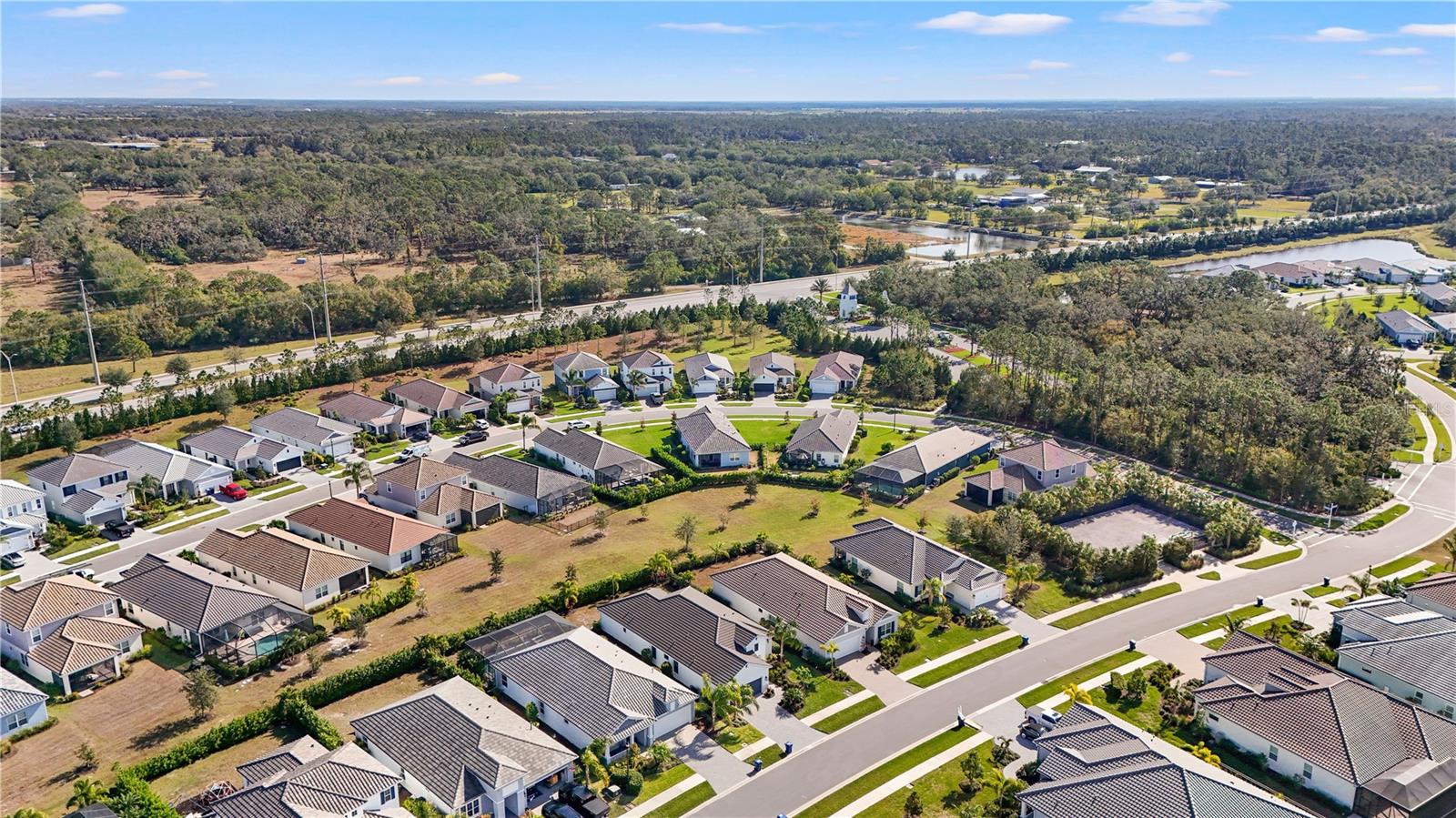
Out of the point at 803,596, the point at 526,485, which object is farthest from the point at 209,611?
the point at 803,596

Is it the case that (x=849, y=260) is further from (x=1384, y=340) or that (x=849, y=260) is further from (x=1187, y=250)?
(x=1384, y=340)

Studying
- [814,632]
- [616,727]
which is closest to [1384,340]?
[814,632]

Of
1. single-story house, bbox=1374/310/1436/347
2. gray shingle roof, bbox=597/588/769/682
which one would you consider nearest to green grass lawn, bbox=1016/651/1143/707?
gray shingle roof, bbox=597/588/769/682

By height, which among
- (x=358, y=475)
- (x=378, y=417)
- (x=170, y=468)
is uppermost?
(x=378, y=417)

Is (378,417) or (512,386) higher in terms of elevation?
(512,386)

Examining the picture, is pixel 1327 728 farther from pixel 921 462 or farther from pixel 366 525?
pixel 366 525

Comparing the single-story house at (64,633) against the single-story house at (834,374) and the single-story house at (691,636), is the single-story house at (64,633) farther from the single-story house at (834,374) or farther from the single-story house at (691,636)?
the single-story house at (834,374)

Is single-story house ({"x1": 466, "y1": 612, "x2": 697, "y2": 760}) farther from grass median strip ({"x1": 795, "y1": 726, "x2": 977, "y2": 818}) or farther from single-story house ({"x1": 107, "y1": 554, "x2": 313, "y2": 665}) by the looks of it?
single-story house ({"x1": 107, "y1": 554, "x2": 313, "y2": 665})
